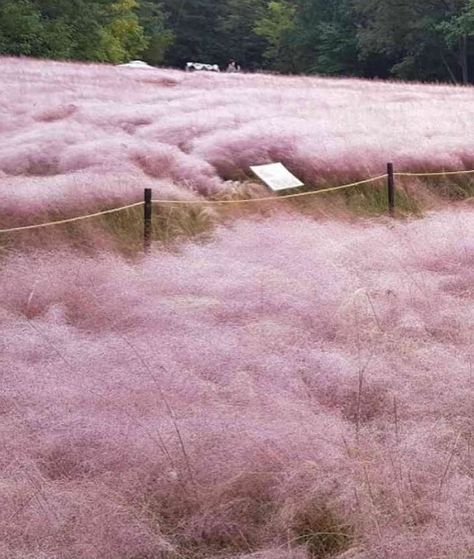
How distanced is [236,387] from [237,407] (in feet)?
0.77

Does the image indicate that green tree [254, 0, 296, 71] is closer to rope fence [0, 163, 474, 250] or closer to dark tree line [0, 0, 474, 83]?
dark tree line [0, 0, 474, 83]

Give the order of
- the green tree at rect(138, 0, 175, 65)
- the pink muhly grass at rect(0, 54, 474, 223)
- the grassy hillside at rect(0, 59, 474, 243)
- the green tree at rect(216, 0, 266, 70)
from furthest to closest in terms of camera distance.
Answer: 1. the green tree at rect(216, 0, 266, 70)
2. the green tree at rect(138, 0, 175, 65)
3. the pink muhly grass at rect(0, 54, 474, 223)
4. the grassy hillside at rect(0, 59, 474, 243)

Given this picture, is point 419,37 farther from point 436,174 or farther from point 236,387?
point 236,387

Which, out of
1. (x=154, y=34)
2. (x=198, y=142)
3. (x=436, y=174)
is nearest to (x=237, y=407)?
(x=198, y=142)

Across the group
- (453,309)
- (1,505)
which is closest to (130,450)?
(1,505)

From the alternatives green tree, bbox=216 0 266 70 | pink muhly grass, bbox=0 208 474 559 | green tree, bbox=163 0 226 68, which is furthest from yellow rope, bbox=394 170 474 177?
green tree, bbox=163 0 226 68

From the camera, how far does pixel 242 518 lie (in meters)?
3.62

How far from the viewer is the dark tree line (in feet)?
112

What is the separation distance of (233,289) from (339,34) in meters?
40.3

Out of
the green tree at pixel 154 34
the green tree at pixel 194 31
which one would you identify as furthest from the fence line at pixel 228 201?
the green tree at pixel 194 31

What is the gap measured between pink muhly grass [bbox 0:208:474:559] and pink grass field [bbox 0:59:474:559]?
0.04 feet

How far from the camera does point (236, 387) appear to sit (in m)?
4.59

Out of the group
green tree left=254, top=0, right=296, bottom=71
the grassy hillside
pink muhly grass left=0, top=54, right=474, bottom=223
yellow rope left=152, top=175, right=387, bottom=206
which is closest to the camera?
yellow rope left=152, top=175, right=387, bottom=206

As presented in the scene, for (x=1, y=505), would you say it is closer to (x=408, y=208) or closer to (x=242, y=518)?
(x=242, y=518)
